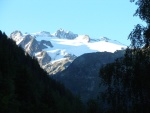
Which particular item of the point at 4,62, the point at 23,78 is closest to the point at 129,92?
the point at 23,78

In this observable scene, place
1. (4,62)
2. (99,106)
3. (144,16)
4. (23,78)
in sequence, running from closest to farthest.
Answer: (144,16) < (99,106) < (23,78) < (4,62)

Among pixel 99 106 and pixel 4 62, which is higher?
pixel 4 62

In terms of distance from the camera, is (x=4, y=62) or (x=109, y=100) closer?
(x=109, y=100)

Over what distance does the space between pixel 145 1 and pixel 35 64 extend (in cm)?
16545

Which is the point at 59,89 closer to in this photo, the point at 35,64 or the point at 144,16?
the point at 35,64

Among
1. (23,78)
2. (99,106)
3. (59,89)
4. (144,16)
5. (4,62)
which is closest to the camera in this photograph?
(144,16)

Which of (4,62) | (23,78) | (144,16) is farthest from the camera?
(4,62)

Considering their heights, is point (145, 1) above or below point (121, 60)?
above

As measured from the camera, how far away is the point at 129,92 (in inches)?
741

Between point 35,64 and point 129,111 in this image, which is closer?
point 129,111

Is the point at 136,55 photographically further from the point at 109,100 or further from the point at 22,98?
the point at 22,98

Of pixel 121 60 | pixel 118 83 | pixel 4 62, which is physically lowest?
pixel 118 83

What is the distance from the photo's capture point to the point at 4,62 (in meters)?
85.8

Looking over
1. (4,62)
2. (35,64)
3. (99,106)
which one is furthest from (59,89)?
(99,106)
